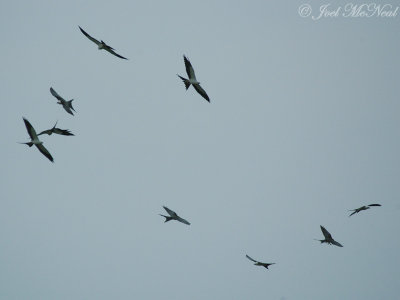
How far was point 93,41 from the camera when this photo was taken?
32.5 m

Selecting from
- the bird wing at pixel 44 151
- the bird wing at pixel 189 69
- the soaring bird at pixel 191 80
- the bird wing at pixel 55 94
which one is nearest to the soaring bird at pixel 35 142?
the bird wing at pixel 44 151

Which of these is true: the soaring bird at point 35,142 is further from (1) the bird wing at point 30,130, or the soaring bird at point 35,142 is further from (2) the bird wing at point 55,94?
(2) the bird wing at point 55,94

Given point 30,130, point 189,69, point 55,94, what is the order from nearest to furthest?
point 30,130 → point 189,69 → point 55,94

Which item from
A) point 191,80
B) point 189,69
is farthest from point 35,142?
point 189,69

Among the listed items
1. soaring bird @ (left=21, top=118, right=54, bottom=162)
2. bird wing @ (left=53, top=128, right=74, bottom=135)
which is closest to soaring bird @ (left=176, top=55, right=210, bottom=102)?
bird wing @ (left=53, top=128, right=74, bottom=135)

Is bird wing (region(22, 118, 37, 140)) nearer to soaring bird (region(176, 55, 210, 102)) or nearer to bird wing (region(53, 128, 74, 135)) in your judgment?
bird wing (region(53, 128, 74, 135))

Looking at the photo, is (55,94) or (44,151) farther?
(55,94)

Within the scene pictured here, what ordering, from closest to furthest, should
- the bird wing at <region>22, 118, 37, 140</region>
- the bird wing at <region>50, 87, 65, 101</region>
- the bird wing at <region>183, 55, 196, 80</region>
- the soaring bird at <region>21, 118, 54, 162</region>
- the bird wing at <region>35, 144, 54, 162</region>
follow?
1. the bird wing at <region>22, 118, 37, 140</region>
2. the soaring bird at <region>21, 118, 54, 162</region>
3. the bird wing at <region>183, 55, 196, 80</region>
4. the bird wing at <region>35, 144, 54, 162</region>
5. the bird wing at <region>50, 87, 65, 101</region>

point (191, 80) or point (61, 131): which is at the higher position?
point (191, 80)

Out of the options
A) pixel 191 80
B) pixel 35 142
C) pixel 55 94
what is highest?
pixel 191 80

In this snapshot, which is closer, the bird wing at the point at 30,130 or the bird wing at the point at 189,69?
the bird wing at the point at 30,130

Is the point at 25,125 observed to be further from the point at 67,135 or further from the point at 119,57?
the point at 119,57

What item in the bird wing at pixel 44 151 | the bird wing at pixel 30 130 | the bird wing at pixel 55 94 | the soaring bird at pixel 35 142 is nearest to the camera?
the bird wing at pixel 30 130

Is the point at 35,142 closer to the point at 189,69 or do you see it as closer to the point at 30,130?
the point at 30,130
